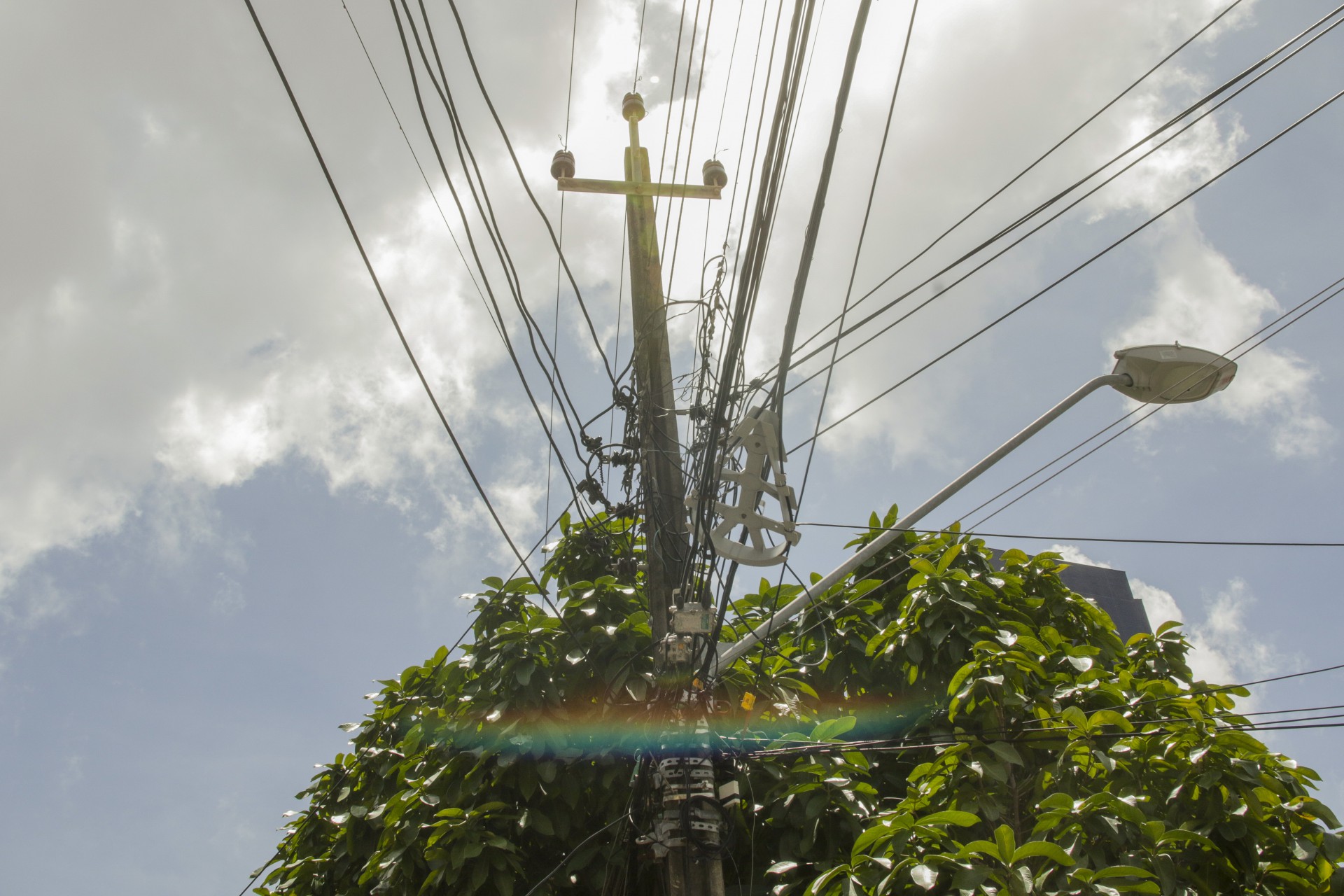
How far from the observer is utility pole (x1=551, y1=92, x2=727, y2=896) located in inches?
188

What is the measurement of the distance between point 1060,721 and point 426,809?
396cm

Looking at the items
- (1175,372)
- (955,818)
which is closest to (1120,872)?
(955,818)

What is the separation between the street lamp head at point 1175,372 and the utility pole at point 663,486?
8.13ft

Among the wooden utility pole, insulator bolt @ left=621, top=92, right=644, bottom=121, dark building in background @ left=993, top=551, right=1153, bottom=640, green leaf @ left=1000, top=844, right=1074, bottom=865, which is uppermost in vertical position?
dark building in background @ left=993, top=551, right=1153, bottom=640

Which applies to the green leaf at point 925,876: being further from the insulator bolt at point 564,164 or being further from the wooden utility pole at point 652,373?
the insulator bolt at point 564,164

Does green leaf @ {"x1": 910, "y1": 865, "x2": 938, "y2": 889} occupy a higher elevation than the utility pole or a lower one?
lower

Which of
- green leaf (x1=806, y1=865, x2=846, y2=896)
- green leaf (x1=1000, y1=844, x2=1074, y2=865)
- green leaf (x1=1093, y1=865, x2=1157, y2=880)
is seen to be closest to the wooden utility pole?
green leaf (x1=806, y1=865, x2=846, y2=896)

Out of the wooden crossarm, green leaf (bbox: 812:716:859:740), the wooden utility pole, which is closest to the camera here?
green leaf (bbox: 812:716:859:740)

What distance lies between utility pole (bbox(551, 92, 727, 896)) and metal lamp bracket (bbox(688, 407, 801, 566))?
42 cm

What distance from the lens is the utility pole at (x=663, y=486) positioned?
4.77m

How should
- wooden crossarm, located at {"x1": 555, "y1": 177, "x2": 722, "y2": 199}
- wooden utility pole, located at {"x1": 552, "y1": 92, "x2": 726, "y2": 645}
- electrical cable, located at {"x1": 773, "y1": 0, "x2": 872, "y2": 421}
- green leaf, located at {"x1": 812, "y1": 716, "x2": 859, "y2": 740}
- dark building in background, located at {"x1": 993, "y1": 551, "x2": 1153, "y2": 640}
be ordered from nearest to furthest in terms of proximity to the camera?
electrical cable, located at {"x1": 773, "y1": 0, "x2": 872, "y2": 421} → green leaf, located at {"x1": 812, "y1": 716, "x2": 859, "y2": 740} → wooden utility pole, located at {"x1": 552, "y1": 92, "x2": 726, "y2": 645} → wooden crossarm, located at {"x1": 555, "y1": 177, "x2": 722, "y2": 199} → dark building in background, located at {"x1": 993, "y1": 551, "x2": 1153, "y2": 640}

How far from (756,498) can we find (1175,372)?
6.95 ft

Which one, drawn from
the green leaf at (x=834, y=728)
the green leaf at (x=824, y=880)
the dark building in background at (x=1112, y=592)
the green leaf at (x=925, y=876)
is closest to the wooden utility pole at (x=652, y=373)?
the green leaf at (x=834, y=728)

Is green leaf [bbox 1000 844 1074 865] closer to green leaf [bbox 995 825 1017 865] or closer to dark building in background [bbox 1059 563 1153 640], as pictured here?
green leaf [bbox 995 825 1017 865]
